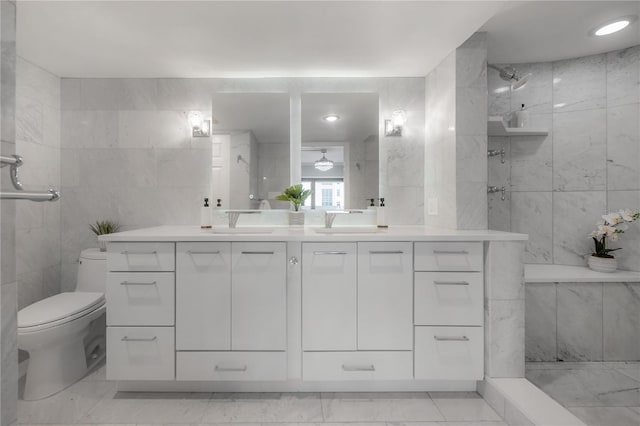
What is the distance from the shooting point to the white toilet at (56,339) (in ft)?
5.11

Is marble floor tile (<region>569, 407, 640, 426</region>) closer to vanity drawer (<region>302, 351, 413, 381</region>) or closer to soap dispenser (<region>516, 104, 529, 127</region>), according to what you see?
vanity drawer (<region>302, 351, 413, 381</region>)

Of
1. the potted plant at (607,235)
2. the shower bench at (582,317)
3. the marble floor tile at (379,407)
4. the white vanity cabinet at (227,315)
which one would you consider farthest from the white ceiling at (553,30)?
the marble floor tile at (379,407)

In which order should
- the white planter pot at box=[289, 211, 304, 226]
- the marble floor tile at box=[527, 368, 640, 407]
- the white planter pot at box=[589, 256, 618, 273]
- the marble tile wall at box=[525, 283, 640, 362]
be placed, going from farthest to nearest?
the white planter pot at box=[289, 211, 304, 226], the white planter pot at box=[589, 256, 618, 273], the marble tile wall at box=[525, 283, 640, 362], the marble floor tile at box=[527, 368, 640, 407]

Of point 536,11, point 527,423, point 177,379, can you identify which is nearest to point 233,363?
point 177,379

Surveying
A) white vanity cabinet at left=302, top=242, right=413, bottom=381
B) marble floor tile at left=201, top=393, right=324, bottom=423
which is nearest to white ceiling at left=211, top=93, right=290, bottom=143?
white vanity cabinet at left=302, top=242, right=413, bottom=381

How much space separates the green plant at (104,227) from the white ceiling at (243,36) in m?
1.15

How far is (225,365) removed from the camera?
1.64 metres

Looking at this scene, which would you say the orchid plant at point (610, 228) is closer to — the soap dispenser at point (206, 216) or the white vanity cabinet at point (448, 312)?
the white vanity cabinet at point (448, 312)

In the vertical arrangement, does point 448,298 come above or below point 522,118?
below

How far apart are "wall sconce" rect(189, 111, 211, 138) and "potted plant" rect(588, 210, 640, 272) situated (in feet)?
9.96

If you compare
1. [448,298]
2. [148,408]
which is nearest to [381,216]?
[448,298]

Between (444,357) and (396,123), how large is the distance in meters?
1.67

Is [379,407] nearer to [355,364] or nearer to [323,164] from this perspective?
[355,364]

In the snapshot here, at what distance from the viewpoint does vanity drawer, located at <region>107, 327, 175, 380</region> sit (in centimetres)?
163
